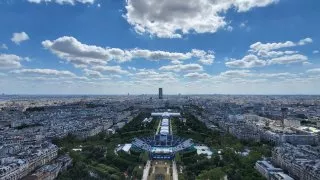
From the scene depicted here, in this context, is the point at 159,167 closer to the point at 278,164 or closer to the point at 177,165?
the point at 177,165

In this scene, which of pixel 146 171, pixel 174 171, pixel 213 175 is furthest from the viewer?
pixel 174 171

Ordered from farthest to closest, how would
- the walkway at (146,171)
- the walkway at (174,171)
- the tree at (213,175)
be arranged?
1. the walkway at (174,171)
2. the walkway at (146,171)
3. the tree at (213,175)

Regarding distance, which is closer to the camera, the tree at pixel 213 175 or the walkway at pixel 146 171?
the tree at pixel 213 175

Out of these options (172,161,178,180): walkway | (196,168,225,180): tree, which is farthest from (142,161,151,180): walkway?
(196,168,225,180): tree

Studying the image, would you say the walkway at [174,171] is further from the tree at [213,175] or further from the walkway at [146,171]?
the tree at [213,175]

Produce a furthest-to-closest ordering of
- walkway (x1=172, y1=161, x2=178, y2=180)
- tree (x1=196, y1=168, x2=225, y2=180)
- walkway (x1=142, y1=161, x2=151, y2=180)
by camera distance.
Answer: walkway (x1=172, y1=161, x2=178, y2=180), walkway (x1=142, y1=161, x2=151, y2=180), tree (x1=196, y1=168, x2=225, y2=180)

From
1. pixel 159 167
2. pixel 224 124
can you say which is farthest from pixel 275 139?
pixel 159 167

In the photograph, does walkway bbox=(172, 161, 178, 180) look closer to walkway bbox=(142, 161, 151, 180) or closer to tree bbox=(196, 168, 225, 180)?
walkway bbox=(142, 161, 151, 180)

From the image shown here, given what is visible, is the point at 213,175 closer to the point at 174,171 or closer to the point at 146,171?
the point at 174,171

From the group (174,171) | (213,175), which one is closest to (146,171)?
(174,171)

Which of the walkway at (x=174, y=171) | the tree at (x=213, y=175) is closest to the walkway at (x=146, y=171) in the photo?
the walkway at (x=174, y=171)

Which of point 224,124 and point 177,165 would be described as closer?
point 177,165
